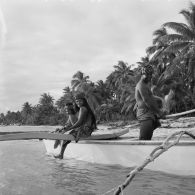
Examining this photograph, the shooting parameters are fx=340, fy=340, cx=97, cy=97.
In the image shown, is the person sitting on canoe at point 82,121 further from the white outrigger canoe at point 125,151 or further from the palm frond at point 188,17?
the palm frond at point 188,17

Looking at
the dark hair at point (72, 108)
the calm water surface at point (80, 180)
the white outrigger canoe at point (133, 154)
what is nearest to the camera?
the calm water surface at point (80, 180)

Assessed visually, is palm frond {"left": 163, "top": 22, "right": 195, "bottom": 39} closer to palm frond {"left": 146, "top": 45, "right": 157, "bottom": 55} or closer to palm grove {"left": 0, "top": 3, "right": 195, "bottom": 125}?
palm grove {"left": 0, "top": 3, "right": 195, "bottom": 125}

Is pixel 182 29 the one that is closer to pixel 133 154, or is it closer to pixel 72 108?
pixel 72 108

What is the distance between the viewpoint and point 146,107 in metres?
5.89

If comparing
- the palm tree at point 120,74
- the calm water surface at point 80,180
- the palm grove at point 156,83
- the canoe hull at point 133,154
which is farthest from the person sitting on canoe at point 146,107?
the palm tree at point 120,74

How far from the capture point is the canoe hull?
479cm

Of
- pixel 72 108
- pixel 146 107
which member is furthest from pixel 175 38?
pixel 146 107

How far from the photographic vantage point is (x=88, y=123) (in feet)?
23.4

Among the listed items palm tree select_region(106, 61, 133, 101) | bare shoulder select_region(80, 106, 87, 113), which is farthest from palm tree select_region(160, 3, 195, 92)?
palm tree select_region(106, 61, 133, 101)

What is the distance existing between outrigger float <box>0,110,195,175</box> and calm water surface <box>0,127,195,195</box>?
125 millimetres

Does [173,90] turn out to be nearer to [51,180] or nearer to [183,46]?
[183,46]

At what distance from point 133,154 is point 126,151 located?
18 cm

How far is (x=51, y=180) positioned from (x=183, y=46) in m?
17.1

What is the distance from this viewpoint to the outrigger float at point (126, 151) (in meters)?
4.80
